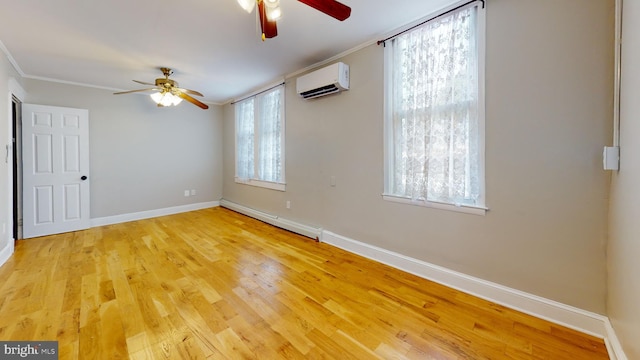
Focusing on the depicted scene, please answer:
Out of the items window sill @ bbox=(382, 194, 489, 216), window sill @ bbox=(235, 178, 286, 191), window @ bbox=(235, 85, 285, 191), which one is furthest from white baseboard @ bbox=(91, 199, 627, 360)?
window @ bbox=(235, 85, 285, 191)

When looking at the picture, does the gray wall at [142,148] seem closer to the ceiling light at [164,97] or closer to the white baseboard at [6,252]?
the white baseboard at [6,252]

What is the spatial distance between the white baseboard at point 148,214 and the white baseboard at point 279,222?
56cm

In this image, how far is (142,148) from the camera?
4.71m

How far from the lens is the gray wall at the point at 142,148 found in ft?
13.8

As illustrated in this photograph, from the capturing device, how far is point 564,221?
1.70 m

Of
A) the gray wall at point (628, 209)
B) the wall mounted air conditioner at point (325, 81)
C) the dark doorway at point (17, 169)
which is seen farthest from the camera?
the dark doorway at point (17, 169)

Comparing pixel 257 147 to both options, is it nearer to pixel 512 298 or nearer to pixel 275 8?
pixel 275 8

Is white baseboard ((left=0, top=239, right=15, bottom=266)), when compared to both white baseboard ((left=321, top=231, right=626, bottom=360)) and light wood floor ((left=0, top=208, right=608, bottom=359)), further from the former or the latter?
white baseboard ((left=321, top=231, right=626, bottom=360))

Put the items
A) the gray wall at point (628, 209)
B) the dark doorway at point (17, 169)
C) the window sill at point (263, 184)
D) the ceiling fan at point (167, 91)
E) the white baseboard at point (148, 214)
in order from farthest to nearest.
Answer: the white baseboard at point (148, 214) → the window sill at point (263, 184) → the dark doorway at point (17, 169) → the ceiling fan at point (167, 91) → the gray wall at point (628, 209)

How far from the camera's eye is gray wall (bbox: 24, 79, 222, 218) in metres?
4.20

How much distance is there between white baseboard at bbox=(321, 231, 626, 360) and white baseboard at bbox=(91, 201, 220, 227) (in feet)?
13.8

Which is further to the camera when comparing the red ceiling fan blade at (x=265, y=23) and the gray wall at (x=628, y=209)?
the red ceiling fan blade at (x=265, y=23)

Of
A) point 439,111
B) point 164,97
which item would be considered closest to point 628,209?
point 439,111

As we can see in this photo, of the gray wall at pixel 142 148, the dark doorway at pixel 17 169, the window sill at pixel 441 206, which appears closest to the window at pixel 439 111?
the window sill at pixel 441 206
